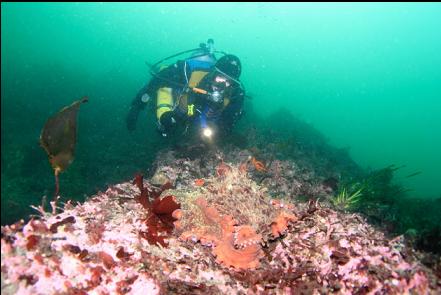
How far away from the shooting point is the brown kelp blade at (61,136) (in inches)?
74.7

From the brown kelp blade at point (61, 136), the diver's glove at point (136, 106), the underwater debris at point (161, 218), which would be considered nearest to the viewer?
the brown kelp blade at point (61, 136)

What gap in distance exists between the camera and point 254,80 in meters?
68.4

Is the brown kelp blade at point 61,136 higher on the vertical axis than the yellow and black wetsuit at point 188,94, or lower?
higher

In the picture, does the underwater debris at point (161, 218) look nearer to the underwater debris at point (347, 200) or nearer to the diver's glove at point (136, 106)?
the underwater debris at point (347, 200)

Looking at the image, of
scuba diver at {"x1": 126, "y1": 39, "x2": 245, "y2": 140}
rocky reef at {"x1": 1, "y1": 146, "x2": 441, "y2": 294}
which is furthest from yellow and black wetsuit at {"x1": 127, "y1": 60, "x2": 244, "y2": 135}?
rocky reef at {"x1": 1, "y1": 146, "x2": 441, "y2": 294}

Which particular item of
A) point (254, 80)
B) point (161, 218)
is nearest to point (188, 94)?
point (161, 218)

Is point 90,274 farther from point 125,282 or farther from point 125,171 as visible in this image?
point 125,171

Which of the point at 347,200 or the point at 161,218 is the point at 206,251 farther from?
the point at 347,200

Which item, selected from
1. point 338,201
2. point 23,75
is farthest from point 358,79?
point 338,201

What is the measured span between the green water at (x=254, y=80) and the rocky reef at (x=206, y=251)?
3101 millimetres

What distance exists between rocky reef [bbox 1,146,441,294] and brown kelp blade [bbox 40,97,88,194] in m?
0.45

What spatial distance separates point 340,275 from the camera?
2.24 meters

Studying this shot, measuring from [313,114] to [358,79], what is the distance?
6342cm

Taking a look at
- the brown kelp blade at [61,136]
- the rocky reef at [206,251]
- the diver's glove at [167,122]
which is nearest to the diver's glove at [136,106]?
the diver's glove at [167,122]
